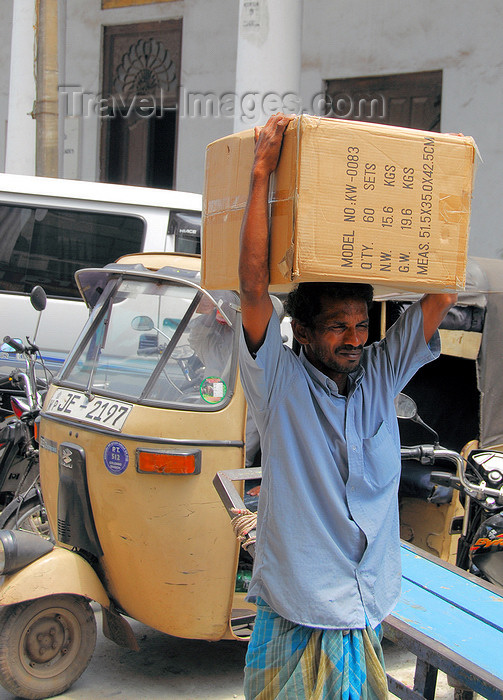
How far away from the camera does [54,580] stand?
3.34 m

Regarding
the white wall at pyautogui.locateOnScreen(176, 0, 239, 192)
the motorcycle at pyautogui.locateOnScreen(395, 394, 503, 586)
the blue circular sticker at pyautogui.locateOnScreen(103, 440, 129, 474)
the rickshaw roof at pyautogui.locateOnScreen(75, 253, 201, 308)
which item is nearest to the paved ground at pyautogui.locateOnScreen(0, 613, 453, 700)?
the motorcycle at pyautogui.locateOnScreen(395, 394, 503, 586)

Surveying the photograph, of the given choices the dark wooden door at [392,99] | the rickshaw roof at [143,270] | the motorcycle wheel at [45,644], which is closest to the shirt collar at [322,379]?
the rickshaw roof at [143,270]

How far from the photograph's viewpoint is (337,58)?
32.1 feet

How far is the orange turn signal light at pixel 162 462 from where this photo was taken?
3326 mm

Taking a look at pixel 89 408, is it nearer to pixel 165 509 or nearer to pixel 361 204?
pixel 165 509

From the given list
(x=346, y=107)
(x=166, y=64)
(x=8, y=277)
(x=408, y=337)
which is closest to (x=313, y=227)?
(x=408, y=337)

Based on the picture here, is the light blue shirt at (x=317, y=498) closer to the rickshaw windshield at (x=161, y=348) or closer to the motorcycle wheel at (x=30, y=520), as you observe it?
the rickshaw windshield at (x=161, y=348)

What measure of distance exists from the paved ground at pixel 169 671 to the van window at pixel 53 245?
3.79 m

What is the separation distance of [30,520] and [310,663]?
2947 mm

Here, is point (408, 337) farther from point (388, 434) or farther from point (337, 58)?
point (337, 58)

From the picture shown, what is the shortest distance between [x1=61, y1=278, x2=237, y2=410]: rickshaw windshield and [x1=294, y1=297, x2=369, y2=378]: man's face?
1.31 meters

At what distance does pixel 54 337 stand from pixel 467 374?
3507 millimetres

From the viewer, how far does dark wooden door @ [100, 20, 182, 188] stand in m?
11.0

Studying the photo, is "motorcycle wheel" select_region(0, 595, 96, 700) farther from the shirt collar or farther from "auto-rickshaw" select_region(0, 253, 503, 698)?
the shirt collar
